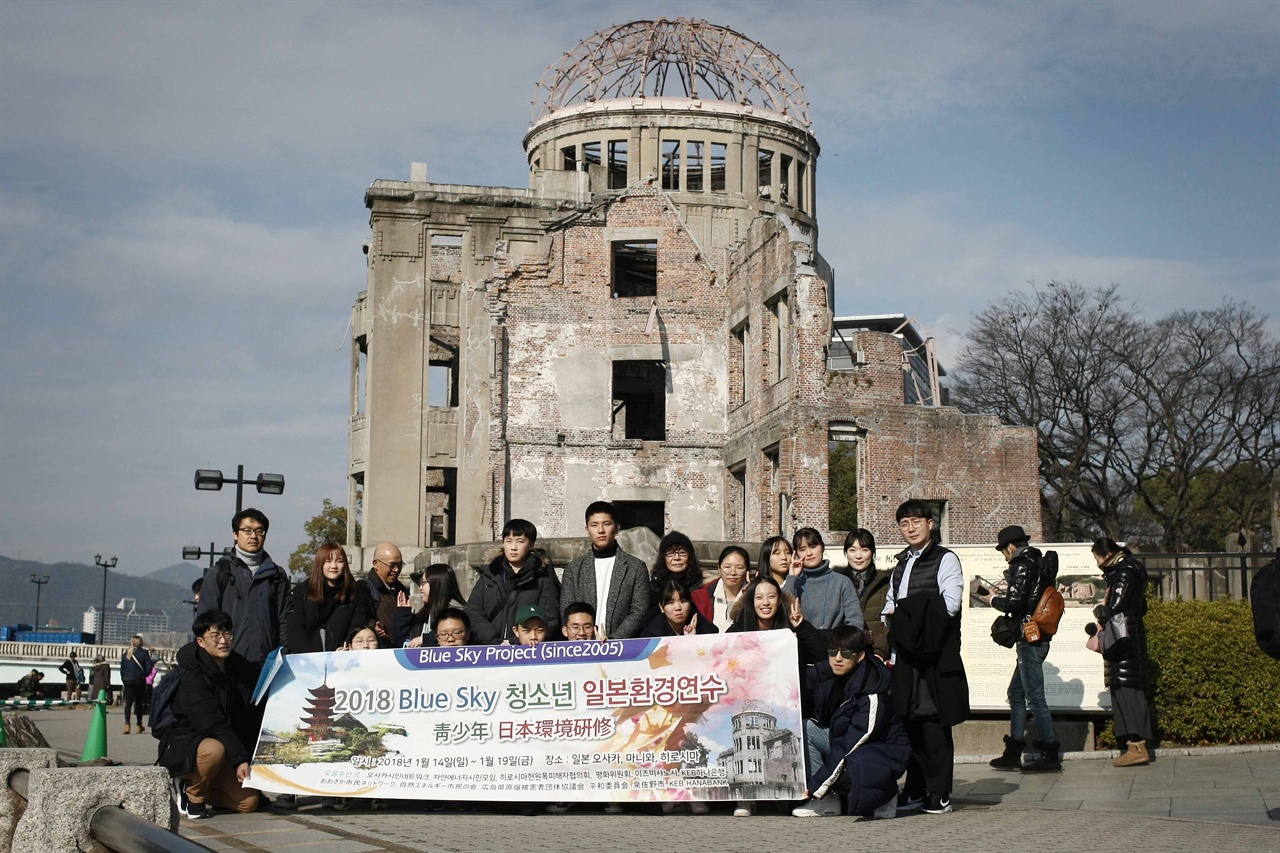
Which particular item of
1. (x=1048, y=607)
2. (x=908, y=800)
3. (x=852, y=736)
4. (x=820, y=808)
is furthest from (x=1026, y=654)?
(x=820, y=808)

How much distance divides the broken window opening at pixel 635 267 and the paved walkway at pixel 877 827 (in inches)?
1246

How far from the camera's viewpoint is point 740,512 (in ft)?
128

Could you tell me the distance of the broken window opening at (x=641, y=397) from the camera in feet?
141

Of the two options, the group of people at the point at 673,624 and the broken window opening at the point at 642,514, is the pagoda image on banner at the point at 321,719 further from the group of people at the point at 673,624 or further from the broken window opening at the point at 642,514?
the broken window opening at the point at 642,514

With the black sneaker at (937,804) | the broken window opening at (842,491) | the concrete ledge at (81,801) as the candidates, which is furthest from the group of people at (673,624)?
the broken window opening at (842,491)

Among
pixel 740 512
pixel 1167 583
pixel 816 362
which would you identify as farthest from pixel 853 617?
pixel 740 512

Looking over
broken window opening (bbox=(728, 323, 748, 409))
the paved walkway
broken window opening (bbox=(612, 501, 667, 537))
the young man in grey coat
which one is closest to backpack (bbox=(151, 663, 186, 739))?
the paved walkway

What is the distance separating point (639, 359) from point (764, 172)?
14245 millimetres

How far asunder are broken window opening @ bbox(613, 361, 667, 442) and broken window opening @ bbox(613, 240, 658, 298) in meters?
2.28

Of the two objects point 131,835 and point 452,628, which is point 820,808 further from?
point 131,835

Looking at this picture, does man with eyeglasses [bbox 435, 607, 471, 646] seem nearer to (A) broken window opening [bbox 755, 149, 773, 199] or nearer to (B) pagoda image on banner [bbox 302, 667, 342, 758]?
(B) pagoda image on banner [bbox 302, 667, 342, 758]

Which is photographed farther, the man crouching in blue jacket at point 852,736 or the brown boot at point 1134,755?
the brown boot at point 1134,755

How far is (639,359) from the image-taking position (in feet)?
131

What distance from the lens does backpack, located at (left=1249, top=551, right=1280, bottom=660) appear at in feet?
27.2
